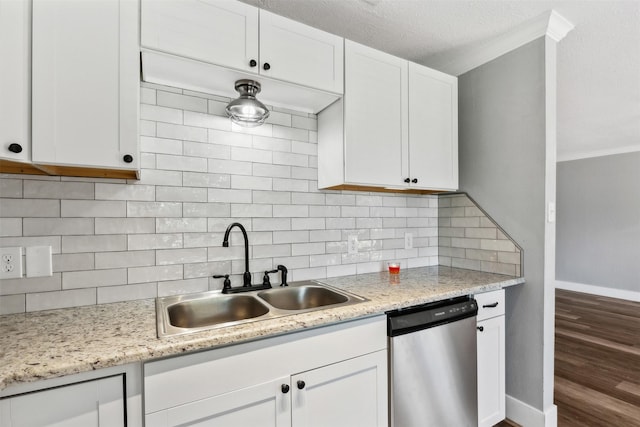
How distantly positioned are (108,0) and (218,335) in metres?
1.33

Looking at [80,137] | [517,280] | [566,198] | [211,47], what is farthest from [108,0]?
[566,198]

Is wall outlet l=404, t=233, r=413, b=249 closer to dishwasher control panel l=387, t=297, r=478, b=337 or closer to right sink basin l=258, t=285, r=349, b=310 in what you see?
dishwasher control panel l=387, t=297, r=478, b=337

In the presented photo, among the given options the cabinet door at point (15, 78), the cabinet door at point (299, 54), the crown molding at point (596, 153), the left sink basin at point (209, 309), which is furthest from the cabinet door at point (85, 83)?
the crown molding at point (596, 153)

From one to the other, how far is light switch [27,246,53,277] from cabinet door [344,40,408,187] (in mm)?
1418

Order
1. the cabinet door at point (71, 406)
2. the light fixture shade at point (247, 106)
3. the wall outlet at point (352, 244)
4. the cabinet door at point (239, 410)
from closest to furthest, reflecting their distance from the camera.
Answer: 1. the cabinet door at point (71, 406)
2. the cabinet door at point (239, 410)
3. the light fixture shade at point (247, 106)
4. the wall outlet at point (352, 244)

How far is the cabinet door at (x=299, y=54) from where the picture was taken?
150cm

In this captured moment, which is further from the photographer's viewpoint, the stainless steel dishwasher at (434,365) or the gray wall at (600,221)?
the gray wall at (600,221)

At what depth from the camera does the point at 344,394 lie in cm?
132

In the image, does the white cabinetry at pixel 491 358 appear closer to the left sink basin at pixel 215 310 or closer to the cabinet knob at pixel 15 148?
the left sink basin at pixel 215 310

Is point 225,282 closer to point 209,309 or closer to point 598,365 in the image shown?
point 209,309

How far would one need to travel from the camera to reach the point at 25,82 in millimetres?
1070

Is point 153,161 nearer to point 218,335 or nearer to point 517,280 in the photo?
point 218,335

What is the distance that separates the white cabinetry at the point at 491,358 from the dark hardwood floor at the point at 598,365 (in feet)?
1.73

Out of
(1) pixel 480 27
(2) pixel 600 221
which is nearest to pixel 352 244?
(1) pixel 480 27
